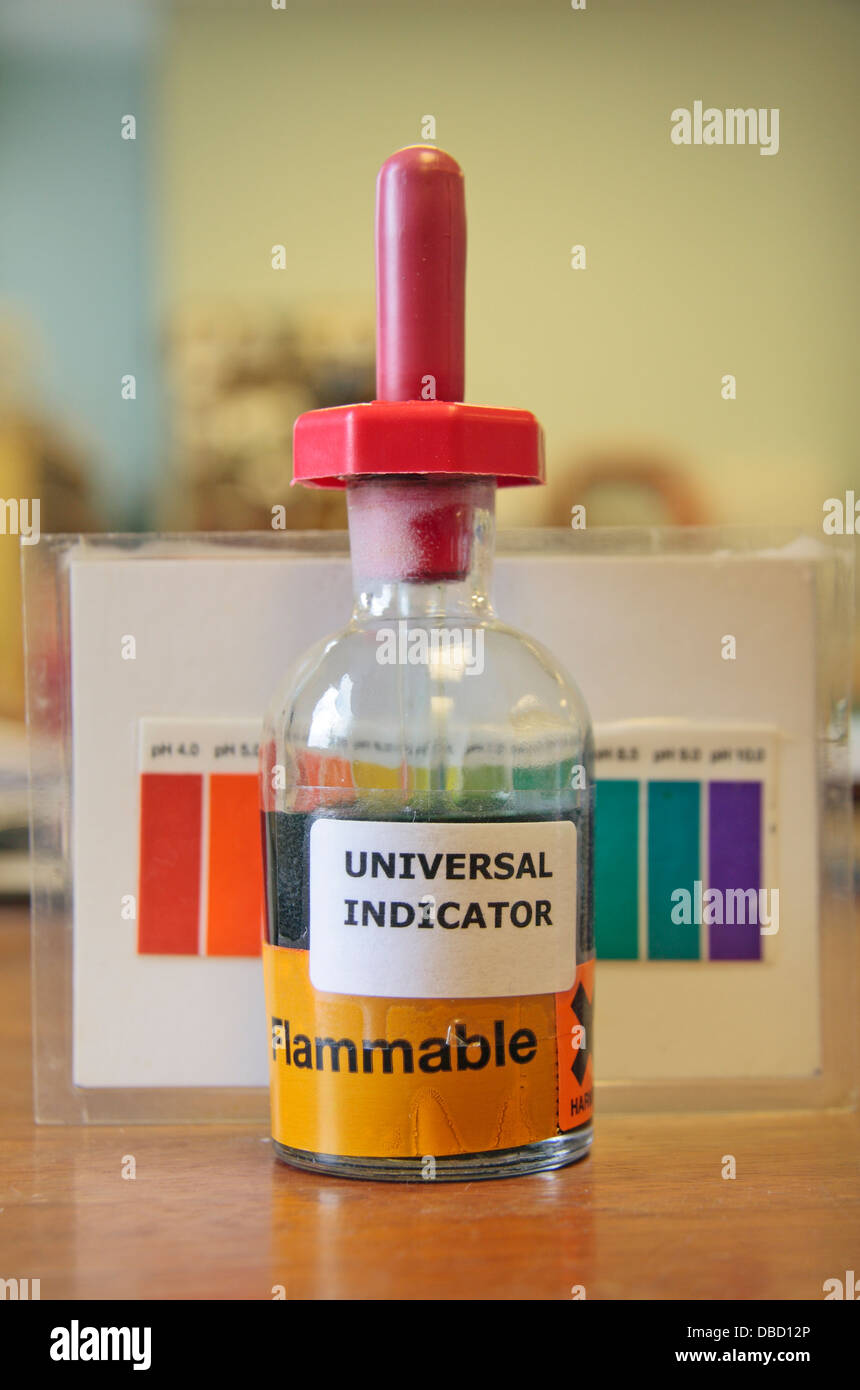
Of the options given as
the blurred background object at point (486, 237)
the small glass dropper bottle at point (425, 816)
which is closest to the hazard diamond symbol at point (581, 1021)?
the small glass dropper bottle at point (425, 816)

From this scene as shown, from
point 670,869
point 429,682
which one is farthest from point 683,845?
point 429,682

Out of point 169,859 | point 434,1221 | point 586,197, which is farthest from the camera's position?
point 586,197

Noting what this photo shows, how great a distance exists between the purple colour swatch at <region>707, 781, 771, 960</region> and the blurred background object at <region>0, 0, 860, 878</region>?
1.14 m

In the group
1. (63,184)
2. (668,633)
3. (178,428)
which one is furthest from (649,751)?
(63,184)

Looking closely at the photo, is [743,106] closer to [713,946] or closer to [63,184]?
[63,184]

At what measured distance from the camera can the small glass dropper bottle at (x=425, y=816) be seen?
380mm

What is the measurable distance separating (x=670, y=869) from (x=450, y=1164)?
0.46ft

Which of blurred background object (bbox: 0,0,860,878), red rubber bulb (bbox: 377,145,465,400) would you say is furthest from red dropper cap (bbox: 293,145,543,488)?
blurred background object (bbox: 0,0,860,878)

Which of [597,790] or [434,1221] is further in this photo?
[597,790]

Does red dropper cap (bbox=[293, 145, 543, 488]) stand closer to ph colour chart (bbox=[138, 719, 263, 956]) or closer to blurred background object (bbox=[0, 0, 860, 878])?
ph colour chart (bbox=[138, 719, 263, 956])

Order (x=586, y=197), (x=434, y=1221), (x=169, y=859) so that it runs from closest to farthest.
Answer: (x=434, y=1221) → (x=169, y=859) → (x=586, y=197)

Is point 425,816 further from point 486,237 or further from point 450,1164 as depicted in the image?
point 486,237

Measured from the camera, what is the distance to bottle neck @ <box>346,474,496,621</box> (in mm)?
396

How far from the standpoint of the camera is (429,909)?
14.9 inches
